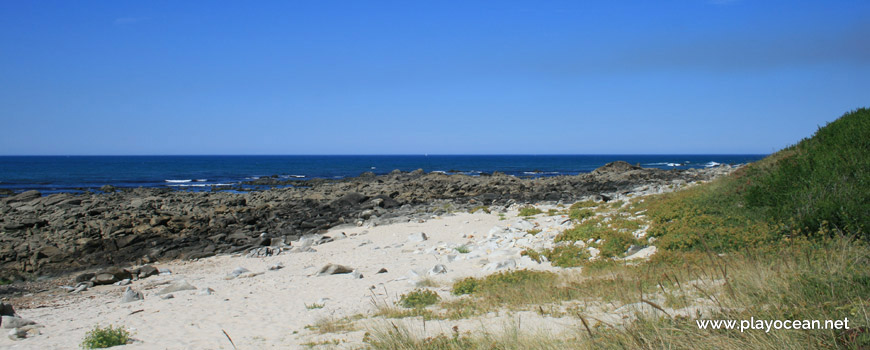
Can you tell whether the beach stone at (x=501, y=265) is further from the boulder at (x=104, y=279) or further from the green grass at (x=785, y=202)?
the boulder at (x=104, y=279)

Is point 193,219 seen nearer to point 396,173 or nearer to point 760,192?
point 760,192

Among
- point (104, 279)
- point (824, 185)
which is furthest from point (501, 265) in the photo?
point (104, 279)

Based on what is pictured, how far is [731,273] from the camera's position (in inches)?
265

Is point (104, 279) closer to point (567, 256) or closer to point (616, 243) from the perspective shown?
point (567, 256)

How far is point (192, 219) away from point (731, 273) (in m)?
21.5

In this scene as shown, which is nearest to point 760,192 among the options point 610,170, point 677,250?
point 677,250

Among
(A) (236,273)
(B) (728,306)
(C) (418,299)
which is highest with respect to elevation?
(B) (728,306)

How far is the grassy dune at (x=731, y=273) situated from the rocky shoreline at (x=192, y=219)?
11277mm

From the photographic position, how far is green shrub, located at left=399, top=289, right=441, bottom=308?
8373 millimetres

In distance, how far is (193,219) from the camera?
72.4ft

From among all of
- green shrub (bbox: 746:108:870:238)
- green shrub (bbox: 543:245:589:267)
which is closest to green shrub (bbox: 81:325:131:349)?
green shrub (bbox: 543:245:589:267)

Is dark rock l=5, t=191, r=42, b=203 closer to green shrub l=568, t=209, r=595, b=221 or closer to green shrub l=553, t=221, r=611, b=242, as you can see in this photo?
green shrub l=568, t=209, r=595, b=221

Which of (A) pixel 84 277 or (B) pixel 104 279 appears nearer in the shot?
(B) pixel 104 279

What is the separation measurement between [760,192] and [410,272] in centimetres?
856
